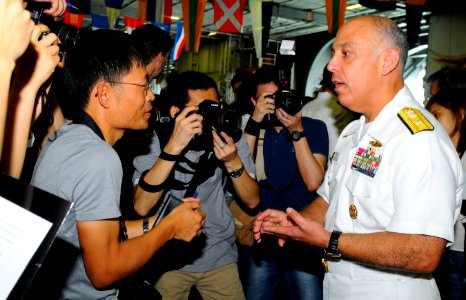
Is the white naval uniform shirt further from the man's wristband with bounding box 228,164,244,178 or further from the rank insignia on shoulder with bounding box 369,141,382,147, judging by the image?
the man's wristband with bounding box 228,164,244,178

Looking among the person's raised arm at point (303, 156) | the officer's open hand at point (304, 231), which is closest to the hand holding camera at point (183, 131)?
the officer's open hand at point (304, 231)

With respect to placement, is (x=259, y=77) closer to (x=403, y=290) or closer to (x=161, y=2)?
(x=403, y=290)

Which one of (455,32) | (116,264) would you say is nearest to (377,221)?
(116,264)

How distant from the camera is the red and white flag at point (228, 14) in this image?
21.4ft

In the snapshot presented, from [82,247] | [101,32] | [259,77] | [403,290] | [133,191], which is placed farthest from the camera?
[259,77]

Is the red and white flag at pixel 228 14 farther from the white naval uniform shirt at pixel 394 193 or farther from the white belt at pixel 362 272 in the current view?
the white belt at pixel 362 272

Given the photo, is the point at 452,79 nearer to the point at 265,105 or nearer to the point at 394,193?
the point at 265,105

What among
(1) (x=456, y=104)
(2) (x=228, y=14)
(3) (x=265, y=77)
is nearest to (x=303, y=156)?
(3) (x=265, y=77)

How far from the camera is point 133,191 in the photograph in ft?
7.32

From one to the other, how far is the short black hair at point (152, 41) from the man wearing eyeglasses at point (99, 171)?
3.45 feet

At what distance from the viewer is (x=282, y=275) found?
2.72 m

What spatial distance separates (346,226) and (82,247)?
101cm

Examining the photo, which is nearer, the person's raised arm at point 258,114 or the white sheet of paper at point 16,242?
the white sheet of paper at point 16,242

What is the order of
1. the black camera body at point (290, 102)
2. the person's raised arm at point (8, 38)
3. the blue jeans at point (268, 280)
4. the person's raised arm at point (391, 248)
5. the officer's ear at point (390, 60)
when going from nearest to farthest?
1. the person's raised arm at point (8, 38)
2. the person's raised arm at point (391, 248)
3. the officer's ear at point (390, 60)
4. the black camera body at point (290, 102)
5. the blue jeans at point (268, 280)
